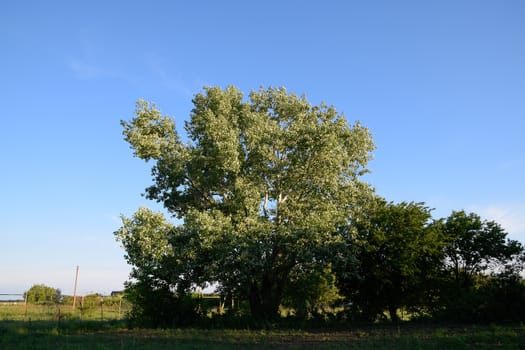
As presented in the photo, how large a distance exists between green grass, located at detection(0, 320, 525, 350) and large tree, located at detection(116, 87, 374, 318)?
410 cm

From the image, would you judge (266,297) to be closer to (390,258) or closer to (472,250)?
(390,258)

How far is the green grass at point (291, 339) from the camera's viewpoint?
56.9 feet

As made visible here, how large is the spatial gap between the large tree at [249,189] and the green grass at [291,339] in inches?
162

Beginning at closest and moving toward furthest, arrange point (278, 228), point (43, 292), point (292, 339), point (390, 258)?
1. point (292, 339)
2. point (278, 228)
3. point (390, 258)
4. point (43, 292)

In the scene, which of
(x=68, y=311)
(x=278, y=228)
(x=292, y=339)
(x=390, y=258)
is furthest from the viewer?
(x=68, y=311)

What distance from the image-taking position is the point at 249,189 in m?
25.9

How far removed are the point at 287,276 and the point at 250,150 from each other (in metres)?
8.94

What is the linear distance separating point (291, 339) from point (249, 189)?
29.2ft

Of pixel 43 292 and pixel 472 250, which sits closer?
pixel 472 250

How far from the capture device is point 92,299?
177 ft

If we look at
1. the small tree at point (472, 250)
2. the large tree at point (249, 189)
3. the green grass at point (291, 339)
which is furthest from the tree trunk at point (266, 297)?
the small tree at point (472, 250)

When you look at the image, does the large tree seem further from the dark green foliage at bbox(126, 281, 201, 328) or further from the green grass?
the green grass

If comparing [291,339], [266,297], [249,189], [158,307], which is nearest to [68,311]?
[158,307]

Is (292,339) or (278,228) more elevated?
(278,228)
